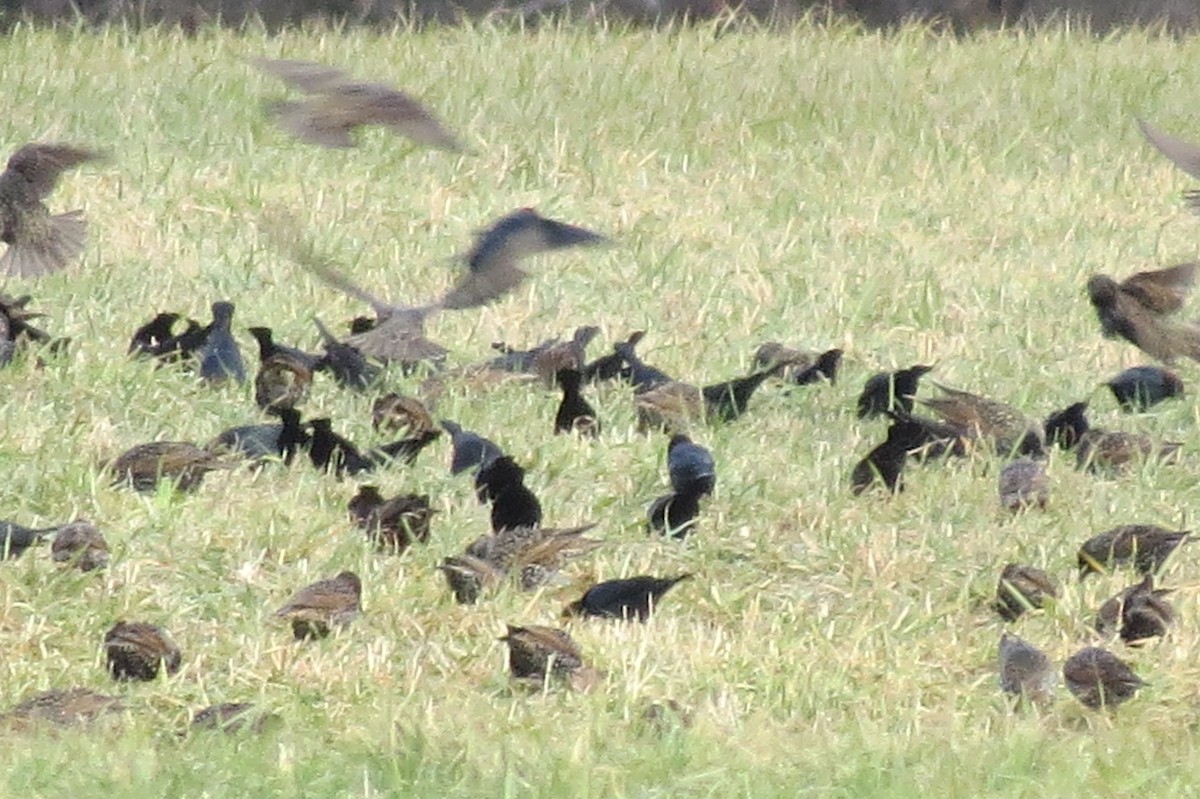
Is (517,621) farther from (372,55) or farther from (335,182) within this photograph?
(372,55)

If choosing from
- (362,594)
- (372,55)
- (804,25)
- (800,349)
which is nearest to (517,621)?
(362,594)

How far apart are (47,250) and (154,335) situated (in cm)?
38

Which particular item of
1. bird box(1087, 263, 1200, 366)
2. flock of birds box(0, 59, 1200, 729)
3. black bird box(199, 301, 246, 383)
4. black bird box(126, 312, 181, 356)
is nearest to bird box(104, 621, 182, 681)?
flock of birds box(0, 59, 1200, 729)

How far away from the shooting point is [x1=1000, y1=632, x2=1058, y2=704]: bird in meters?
3.66

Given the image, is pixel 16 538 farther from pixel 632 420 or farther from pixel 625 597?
pixel 632 420

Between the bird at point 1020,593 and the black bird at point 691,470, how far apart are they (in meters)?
0.67

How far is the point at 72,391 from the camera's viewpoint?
517 centimetres

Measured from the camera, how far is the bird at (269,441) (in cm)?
468

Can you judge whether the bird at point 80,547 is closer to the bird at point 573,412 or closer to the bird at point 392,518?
the bird at point 392,518

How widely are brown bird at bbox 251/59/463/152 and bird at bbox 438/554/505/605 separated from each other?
0.77 metres

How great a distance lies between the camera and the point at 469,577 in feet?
13.2

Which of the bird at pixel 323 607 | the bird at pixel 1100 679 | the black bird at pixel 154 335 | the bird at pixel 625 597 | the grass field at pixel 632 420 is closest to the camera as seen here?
the grass field at pixel 632 420

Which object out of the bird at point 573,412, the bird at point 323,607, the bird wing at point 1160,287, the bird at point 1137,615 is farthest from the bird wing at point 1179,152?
the bird at point 323,607

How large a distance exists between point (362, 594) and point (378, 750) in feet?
2.36
